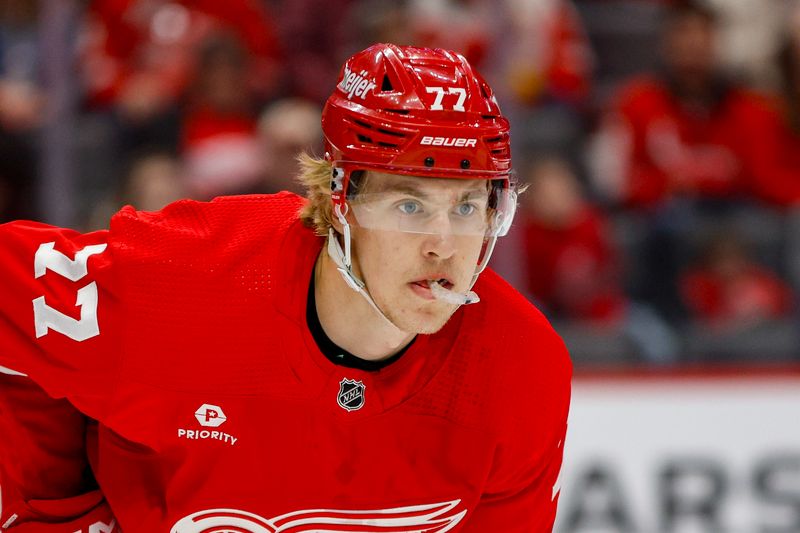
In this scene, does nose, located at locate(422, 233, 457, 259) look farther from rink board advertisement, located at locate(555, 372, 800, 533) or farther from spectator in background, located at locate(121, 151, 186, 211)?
spectator in background, located at locate(121, 151, 186, 211)

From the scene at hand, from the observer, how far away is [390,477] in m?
2.43

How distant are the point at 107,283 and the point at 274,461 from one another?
17.7 inches

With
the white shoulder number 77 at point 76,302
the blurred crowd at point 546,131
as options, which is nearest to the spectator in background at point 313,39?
the blurred crowd at point 546,131

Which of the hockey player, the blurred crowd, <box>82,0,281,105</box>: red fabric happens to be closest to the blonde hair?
the hockey player

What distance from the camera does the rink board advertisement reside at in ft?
14.0

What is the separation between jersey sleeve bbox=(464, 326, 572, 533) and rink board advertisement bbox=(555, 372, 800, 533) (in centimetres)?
170

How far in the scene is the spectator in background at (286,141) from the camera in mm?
4559

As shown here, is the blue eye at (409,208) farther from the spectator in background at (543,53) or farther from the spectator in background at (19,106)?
the spectator in background at (19,106)

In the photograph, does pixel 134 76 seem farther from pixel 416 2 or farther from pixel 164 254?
pixel 164 254

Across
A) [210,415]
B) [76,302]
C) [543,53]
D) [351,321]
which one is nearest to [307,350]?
[351,321]

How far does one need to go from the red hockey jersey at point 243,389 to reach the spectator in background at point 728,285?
2.39 meters

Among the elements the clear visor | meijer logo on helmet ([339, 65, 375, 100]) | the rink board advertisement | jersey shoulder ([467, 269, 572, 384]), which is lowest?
the rink board advertisement

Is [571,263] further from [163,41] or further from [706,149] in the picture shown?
[163,41]

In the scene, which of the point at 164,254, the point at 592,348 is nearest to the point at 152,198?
the point at 592,348
